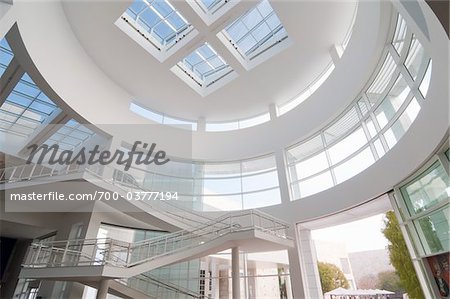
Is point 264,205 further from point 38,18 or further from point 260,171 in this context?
point 38,18

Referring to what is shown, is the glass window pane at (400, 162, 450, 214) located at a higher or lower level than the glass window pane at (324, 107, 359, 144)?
lower

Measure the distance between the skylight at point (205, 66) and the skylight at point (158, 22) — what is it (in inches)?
44.6

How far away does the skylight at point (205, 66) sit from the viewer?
41.1 ft

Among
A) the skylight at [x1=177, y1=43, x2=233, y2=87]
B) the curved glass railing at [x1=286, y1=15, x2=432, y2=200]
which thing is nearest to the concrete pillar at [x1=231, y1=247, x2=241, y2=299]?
the curved glass railing at [x1=286, y1=15, x2=432, y2=200]

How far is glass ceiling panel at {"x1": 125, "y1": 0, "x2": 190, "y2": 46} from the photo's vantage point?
1063cm

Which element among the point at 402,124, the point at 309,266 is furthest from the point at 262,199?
the point at 402,124

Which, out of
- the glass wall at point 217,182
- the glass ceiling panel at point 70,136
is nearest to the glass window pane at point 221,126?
the glass wall at point 217,182

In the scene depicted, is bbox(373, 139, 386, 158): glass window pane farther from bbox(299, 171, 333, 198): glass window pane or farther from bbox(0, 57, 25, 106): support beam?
bbox(0, 57, 25, 106): support beam

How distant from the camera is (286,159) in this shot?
40.9 feet

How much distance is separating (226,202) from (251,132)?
161 inches

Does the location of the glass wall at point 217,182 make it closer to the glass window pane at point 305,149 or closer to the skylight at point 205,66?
the glass window pane at point 305,149

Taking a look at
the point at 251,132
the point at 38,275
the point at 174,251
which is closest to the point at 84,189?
the point at 38,275

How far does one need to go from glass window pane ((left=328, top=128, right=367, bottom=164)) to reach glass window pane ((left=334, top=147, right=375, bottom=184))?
34cm

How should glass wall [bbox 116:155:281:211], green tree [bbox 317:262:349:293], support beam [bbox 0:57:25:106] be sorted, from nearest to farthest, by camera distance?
1. support beam [bbox 0:57:25:106]
2. glass wall [bbox 116:155:281:211]
3. green tree [bbox 317:262:349:293]
